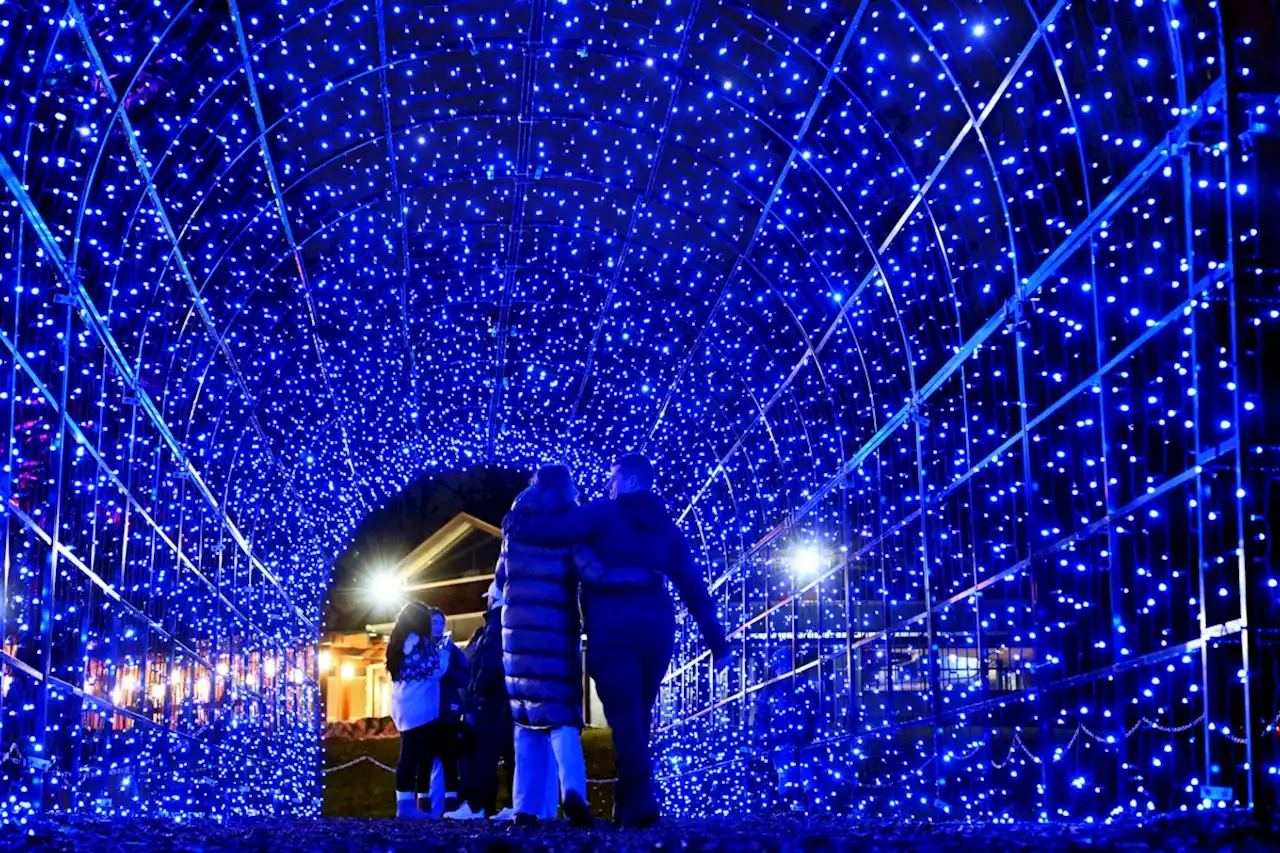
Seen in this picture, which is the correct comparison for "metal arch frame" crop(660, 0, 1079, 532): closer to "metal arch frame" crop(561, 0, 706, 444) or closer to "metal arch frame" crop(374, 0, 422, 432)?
"metal arch frame" crop(561, 0, 706, 444)

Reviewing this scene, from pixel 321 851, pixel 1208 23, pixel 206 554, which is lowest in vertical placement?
pixel 321 851

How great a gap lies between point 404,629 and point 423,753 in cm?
92

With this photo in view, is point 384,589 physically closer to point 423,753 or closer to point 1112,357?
point 423,753

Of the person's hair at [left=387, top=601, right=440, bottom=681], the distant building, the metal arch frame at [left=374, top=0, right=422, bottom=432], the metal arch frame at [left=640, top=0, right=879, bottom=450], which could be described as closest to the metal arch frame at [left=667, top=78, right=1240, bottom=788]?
the metal arch frame at [left=640, top=0, right=879, bottom=450]

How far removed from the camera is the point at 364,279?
1764cm

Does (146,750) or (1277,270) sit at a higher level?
(1277,270)

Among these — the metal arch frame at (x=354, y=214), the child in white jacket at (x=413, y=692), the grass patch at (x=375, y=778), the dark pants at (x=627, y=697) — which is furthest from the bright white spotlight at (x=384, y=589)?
the dark pants at (x=627, y=697)

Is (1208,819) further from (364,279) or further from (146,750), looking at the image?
(364,279)

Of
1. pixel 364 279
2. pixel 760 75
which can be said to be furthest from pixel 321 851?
pixel 364 279

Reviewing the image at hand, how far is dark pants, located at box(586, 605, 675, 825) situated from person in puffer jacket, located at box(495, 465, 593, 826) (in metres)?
0.38

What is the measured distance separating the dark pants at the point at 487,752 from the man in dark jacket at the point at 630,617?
2.50 metres

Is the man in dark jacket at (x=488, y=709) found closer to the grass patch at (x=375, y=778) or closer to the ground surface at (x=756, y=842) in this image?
the ground surface at (x=756, y=842)

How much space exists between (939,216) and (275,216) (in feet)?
20.1

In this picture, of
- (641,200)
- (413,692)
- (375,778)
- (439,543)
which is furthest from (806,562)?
(439,543)
